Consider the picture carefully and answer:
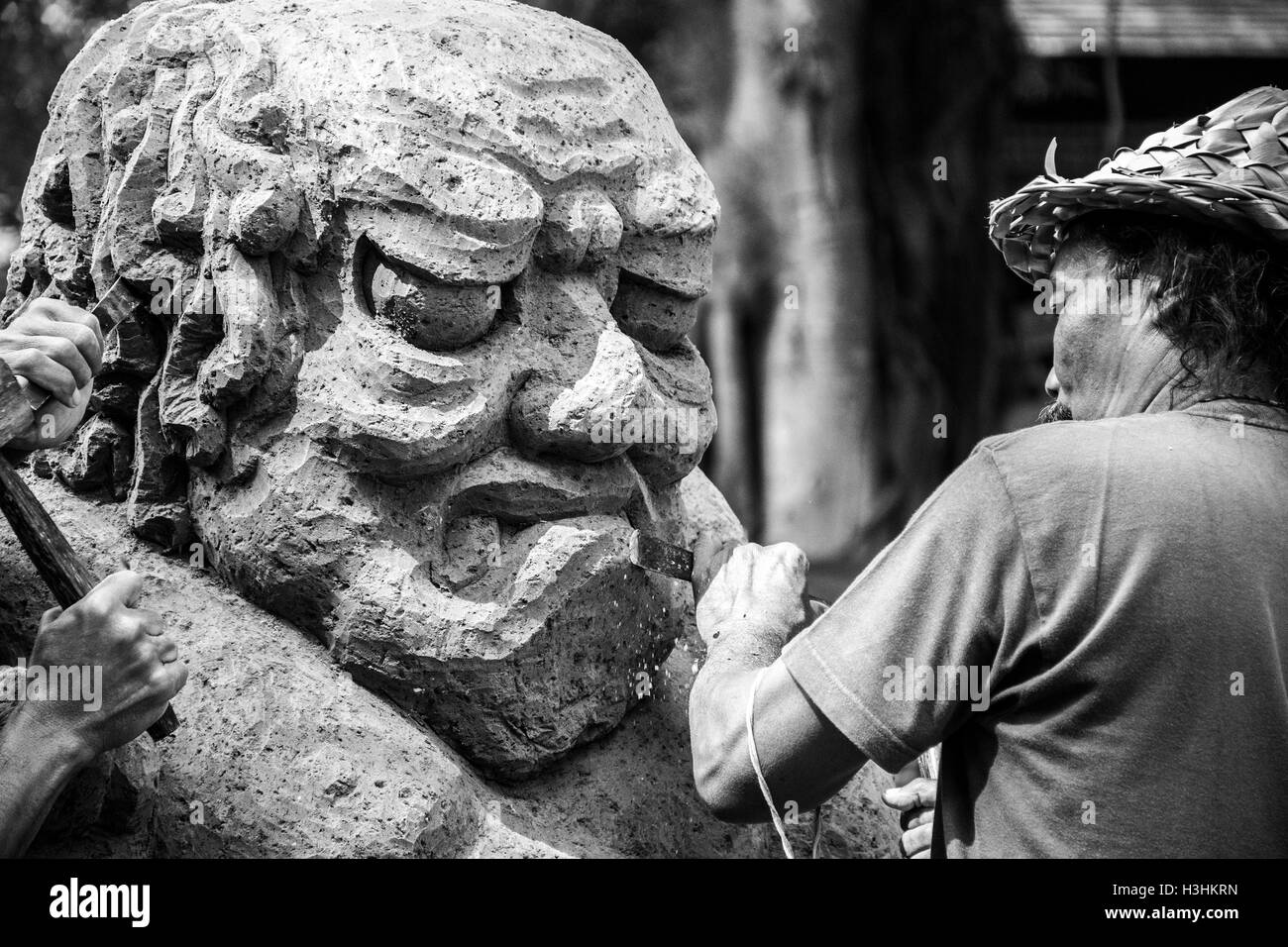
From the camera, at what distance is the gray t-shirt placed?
1.86m

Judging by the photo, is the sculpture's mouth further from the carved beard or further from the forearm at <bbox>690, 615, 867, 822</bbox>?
the carved beard

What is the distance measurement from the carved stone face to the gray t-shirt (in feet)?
2.00

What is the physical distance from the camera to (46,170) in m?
2.76

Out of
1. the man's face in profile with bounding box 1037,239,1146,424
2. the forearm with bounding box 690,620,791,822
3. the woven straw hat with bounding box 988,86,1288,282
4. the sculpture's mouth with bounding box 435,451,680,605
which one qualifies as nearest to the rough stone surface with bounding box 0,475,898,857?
the sculpture's mouth with bounding box 435,451,680,605

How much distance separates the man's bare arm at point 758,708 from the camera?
1990 millimetres

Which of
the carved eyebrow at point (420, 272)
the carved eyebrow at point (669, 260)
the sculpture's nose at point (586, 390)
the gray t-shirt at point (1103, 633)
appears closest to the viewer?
the gray t-shirt at point (1103, 633)

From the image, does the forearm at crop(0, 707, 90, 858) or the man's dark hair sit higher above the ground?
the man's dark hair

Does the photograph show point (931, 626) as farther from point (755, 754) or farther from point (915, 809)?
point (915, 809)

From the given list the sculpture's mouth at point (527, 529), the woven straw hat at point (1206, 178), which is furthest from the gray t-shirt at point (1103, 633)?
the sculpture's mouth at point (527, 529)

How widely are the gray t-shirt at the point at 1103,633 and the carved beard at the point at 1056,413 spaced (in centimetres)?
32

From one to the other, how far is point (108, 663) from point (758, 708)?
89cm

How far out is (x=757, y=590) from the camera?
2.40 metres

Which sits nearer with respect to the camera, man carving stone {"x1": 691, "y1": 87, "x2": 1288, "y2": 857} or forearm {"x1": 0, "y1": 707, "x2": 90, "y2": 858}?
man carving stone {"x1": 691, "y1": 87, "x2": 1288, "y2": 857}

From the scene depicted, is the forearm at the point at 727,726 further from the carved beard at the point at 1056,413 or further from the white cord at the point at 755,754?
the carved beard at the point at 1056,413
